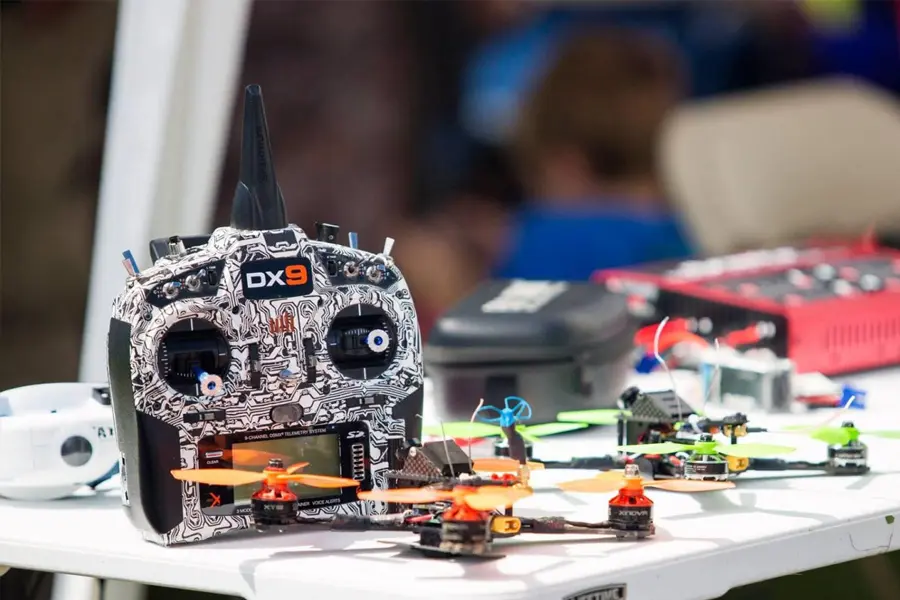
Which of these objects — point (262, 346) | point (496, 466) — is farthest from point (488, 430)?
point (262, 346)

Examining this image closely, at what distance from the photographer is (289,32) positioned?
8.98 feet

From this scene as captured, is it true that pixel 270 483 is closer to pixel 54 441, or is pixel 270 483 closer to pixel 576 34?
pixel 54 441

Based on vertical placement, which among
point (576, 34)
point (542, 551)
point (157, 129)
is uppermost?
point (576, 34)

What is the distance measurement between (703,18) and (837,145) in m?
0.70

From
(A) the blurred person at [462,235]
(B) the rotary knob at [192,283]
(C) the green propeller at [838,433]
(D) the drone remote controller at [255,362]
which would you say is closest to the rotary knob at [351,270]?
(D) the drone remote controller at [255,362]

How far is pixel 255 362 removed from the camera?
92 cm

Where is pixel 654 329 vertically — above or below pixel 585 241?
below

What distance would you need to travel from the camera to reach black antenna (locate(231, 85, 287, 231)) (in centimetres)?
94

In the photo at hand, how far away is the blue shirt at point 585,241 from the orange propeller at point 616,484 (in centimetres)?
196

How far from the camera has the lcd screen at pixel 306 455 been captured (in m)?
0.93

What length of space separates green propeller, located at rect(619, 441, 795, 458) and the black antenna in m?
0.30

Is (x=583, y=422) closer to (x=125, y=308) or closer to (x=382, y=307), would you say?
(x=382, y=307)

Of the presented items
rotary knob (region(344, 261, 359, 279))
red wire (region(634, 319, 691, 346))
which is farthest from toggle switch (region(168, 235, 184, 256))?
red wire (region(634, 319, 691, 346))

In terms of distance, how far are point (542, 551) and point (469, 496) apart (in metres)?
0.07
